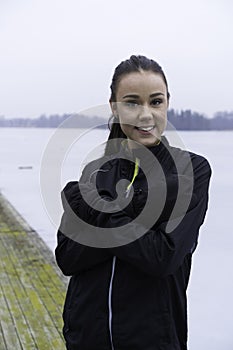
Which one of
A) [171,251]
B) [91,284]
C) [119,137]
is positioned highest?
[119,137]

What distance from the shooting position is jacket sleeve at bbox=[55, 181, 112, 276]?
149 cm

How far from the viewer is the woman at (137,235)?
4.76 ft

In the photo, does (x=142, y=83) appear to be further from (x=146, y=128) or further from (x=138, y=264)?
(x=138, y=264)

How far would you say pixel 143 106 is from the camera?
1.49 metres

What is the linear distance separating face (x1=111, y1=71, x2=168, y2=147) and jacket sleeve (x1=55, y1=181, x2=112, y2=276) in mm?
233

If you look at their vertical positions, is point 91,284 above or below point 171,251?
below

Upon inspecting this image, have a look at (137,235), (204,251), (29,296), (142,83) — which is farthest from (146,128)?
(204,251)

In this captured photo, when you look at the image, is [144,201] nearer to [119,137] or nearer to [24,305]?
[119,137]

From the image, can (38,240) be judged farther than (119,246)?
Yes

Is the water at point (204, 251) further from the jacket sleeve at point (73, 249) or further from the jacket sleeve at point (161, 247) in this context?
the jacket sleeve at point (161, 247)

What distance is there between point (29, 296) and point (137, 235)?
344cm

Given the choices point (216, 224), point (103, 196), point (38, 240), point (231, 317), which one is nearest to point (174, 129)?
point (103, 196)

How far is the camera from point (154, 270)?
1426 millimetres

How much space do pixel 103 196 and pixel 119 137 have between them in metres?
0.21
